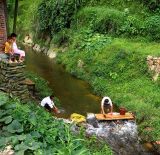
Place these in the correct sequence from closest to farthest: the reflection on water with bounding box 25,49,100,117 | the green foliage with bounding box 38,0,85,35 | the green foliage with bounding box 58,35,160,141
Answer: the green foliage with bounding box 58,35,160,141, the reflection on water with bounding box 25,49,100,117, the green foliage with bounding box 38,0,85,35

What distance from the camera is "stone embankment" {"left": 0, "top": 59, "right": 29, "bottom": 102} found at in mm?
18297

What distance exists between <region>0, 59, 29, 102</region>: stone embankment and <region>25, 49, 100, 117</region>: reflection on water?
12.3 feet

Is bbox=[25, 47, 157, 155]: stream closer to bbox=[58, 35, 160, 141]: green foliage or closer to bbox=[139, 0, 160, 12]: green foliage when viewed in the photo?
bbox=[58, 35, 160, 141]: green foliage

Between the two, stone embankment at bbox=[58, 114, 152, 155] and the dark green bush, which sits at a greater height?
the dark green bush

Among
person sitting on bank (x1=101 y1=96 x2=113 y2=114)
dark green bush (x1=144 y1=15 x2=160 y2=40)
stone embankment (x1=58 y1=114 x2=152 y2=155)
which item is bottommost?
stone embankment (x1=58 y1=114 x2=152 y2=155)

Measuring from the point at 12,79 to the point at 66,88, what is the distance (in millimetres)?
8981

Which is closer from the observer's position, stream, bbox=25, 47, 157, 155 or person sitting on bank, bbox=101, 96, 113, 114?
stream, bbox=25, 47, 157, 155

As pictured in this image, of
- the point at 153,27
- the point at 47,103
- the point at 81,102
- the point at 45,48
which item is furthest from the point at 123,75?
the point at 45,48

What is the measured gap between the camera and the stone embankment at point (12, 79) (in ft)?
60.0

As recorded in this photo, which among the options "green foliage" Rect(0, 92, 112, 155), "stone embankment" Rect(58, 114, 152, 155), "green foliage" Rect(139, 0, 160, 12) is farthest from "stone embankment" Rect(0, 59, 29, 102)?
"green foliage" Rect(139, 0, 160, 12)

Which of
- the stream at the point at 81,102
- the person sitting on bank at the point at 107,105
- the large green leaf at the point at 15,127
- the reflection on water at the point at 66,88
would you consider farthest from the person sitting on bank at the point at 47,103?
the large green leaf at the point at 15,127

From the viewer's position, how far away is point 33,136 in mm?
11438

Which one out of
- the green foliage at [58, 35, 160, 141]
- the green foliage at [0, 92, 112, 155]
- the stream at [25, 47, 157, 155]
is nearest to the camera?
the green foliage at [0, 92, 112, 155]

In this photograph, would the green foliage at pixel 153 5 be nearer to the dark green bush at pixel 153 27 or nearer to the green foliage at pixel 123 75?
the dark green bush at pixel 153 27
